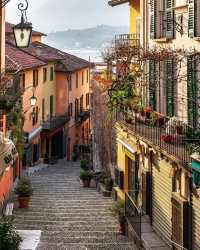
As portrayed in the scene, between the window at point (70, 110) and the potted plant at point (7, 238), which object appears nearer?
the potted plant at point (7, 238)

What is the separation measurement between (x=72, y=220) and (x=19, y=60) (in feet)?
64.2

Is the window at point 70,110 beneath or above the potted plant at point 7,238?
above

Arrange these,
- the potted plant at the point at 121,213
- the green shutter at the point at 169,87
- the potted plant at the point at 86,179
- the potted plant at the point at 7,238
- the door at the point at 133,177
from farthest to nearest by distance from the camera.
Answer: the potted plant at the point at 86,179
the door at the point at 133,177
the potted plant at the point at 121,213
the green shutter at the point at 169,87
the potted plant at the point at 7,238

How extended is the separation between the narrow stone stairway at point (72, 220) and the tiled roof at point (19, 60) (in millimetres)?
8094

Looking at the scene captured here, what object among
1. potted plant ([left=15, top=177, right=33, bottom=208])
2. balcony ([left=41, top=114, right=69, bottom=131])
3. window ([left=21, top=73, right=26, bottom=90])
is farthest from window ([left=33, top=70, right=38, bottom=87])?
potted plant ([left=15, top=177, right=33, bottom=208])

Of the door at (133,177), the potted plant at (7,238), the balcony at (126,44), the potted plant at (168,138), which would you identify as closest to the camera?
the potted plant at (7,238)

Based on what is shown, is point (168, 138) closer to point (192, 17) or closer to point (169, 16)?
point (192, 17)

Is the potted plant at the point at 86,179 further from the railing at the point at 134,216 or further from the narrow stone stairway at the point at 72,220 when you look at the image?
the railing at the point at 134,216

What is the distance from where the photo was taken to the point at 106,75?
26.4m

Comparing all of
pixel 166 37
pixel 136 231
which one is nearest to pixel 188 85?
pixel 166 37

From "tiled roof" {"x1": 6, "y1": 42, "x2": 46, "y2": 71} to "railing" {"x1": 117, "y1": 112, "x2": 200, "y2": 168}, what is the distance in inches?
557

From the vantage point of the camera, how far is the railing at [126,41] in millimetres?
22344

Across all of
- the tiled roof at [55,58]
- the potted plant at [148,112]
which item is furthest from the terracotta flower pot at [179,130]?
the tiled roof at [55,58]

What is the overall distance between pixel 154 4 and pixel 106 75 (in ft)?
23.5
